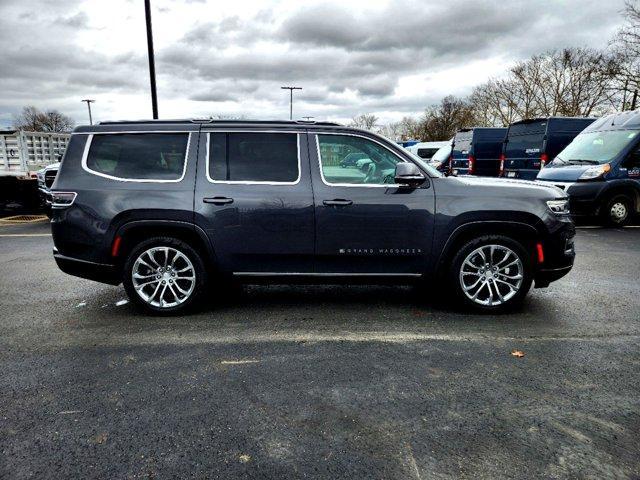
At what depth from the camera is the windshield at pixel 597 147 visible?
33.9ft

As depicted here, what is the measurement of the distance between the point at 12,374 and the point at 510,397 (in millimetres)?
3389

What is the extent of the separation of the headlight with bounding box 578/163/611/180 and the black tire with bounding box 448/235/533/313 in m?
6.75

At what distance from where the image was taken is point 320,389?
3.12 m

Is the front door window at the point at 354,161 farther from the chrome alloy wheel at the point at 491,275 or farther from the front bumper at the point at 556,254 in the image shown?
the front bumper at the point at 556,254

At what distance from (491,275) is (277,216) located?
2.16 m

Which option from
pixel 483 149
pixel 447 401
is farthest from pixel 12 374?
pixel 483 149

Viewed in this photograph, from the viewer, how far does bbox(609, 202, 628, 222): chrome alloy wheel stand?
10.3 m

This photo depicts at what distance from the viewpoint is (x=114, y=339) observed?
13.2 feet

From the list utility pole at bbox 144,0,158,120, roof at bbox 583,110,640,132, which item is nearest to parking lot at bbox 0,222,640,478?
roof at bbox 583,110,640,132

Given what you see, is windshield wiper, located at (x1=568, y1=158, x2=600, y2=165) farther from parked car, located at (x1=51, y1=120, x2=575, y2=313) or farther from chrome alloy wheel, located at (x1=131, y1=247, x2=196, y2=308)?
chrome alloy wheel, located at (x1=131, y1=247, x2=196, y2=308)

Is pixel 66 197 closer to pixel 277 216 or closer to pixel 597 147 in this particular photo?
pixel 277 216

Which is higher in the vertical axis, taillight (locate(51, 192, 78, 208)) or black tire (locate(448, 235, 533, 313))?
taillight (locate(51, 192, 78, 208))

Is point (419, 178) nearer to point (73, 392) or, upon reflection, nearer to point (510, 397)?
point (510, 397)

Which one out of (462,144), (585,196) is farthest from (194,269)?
(462,144)
